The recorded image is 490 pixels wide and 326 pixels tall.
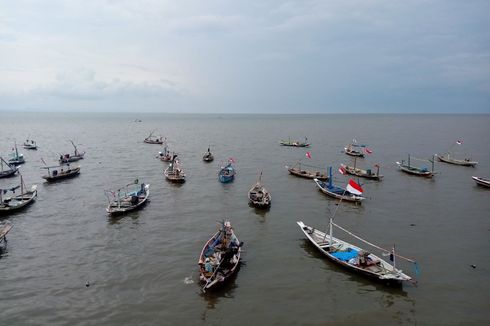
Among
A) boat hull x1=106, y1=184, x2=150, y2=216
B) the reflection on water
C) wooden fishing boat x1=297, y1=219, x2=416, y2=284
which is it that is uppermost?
boat hull x1=106, y1=184, x2=150, y2=216

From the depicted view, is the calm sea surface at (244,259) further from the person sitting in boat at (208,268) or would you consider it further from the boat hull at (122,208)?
the person sitting in boat at (208,268)

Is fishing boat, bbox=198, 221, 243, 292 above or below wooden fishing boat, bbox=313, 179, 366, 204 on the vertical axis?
below

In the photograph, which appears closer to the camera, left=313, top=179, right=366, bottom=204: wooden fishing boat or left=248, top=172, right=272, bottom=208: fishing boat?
left=248, top=172, right=272, bottom=208: fishing boat

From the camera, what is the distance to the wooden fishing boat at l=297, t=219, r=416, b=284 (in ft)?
73.7

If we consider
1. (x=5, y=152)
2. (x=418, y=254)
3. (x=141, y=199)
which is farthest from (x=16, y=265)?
(x=5, y=152)

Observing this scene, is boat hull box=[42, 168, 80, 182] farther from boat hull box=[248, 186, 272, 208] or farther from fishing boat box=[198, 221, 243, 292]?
fishing boat box=[198, 221, 243, 292]

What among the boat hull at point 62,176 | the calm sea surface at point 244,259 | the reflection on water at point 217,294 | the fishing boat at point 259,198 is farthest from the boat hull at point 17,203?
the reflection on water at point 217,294

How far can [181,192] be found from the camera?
152 feet

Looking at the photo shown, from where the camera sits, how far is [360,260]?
2395 centimetres

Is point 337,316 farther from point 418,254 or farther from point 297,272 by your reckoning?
point 418,254

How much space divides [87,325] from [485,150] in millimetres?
101990

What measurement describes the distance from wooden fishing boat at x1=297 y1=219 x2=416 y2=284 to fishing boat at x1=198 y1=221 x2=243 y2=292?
6742mm

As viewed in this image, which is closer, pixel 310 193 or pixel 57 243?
pixel 57 243

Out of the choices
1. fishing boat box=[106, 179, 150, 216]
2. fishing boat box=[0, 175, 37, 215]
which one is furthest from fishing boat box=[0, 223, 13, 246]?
fishing boat box=[106, 179, 150, 216]
